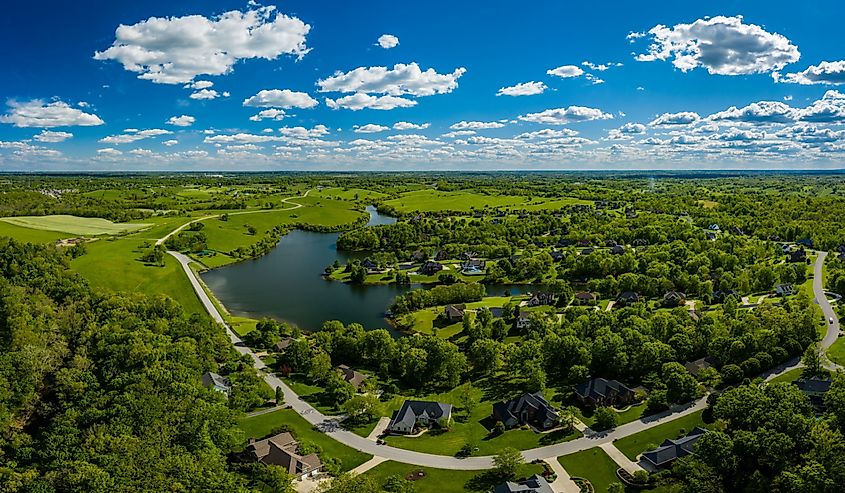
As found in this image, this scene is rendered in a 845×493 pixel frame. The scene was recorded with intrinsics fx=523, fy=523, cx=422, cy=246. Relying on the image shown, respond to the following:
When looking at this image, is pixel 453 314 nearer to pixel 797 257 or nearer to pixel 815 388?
pixel 815 388

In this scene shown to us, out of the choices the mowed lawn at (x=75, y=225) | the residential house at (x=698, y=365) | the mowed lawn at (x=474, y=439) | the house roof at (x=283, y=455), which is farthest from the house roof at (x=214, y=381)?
the mowed lawn at (x=75, y=225)

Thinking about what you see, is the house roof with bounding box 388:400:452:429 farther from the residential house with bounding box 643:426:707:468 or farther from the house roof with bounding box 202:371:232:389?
the house roof with bounding box 202:371:232:389

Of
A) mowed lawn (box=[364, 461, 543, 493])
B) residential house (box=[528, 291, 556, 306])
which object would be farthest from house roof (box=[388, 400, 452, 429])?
residential house (box=[528, 291, 556, 306])

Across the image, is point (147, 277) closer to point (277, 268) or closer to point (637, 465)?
point (277, 268)

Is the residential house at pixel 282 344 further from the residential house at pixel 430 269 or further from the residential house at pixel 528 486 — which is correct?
the residential house at pixel 430 269

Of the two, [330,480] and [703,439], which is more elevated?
[703,439]

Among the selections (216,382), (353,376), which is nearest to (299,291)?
(353,376)

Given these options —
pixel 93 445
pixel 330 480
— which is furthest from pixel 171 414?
pixel 330 480
